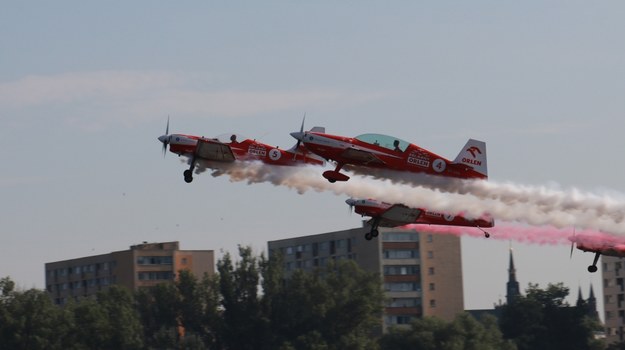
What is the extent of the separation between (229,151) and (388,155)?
8040 mm

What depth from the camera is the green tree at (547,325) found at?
16550 cm

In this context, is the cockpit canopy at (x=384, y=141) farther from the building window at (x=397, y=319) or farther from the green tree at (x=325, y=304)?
the building window at (x=397, y=319)

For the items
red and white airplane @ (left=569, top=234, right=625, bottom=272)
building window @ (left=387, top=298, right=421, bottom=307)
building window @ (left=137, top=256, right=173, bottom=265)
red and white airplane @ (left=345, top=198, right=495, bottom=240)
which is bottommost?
building window @ (left=387, top=298, right=421, bottom=307)

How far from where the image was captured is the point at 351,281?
146000 millimetres

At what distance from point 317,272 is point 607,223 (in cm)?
8216

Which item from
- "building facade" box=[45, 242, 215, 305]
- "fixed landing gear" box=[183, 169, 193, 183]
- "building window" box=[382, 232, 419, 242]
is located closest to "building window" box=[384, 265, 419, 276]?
"building window" box=[382, 232, 419, 242]

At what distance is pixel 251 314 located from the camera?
146 metres

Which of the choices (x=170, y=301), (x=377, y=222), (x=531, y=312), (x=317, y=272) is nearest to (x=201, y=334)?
(x=170, y=301)

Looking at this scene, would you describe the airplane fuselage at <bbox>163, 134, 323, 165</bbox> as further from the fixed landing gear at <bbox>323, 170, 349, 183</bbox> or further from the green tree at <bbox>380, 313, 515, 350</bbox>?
the green tree at <bbox>380, 313, 515, 350</bbox>

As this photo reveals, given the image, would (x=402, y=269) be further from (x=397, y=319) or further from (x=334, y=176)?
(x=334, y=176)

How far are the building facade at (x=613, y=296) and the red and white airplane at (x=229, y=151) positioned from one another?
12361 centimetres

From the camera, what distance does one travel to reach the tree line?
137375 mm

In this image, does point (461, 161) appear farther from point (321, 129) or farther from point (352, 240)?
point (352, 240)

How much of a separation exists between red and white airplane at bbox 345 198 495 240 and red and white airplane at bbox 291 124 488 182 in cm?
597
